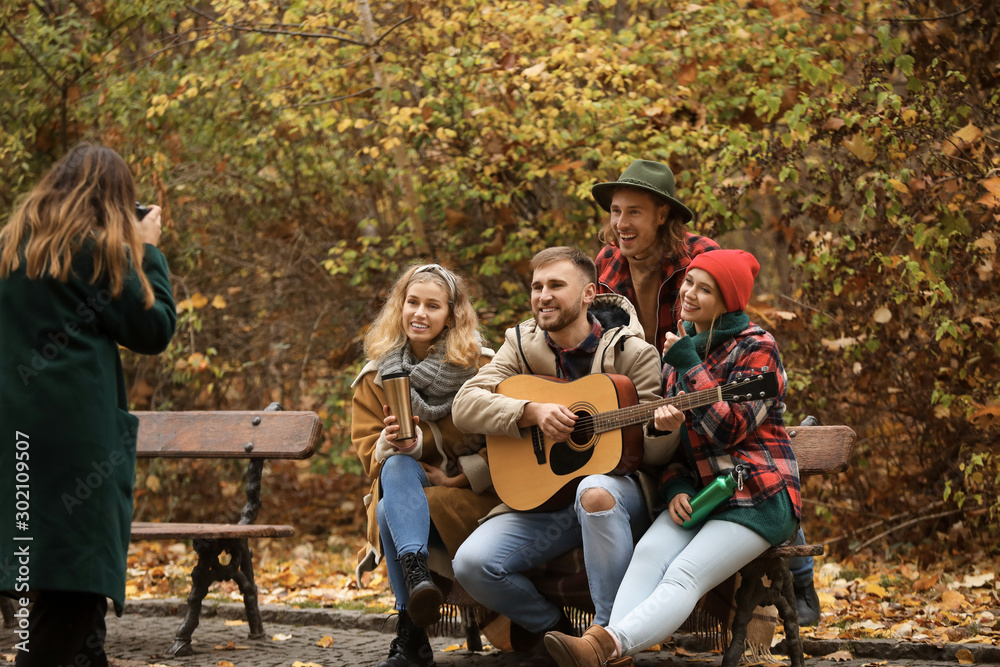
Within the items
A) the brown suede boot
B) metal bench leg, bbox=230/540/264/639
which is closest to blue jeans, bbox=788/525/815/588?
the brown suede boot

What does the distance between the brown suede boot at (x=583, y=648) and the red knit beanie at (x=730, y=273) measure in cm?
133

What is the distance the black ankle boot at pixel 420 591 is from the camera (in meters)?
3.95

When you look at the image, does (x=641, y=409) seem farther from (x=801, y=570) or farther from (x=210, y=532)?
(x=210, y=532)

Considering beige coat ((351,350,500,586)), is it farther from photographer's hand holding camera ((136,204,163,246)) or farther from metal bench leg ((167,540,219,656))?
photographer's hand holding camera ((136,204,163,246))

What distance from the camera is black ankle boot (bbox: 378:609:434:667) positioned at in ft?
14.2

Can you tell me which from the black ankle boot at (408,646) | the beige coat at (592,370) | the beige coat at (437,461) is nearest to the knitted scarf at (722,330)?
the beige coat at (592,370)

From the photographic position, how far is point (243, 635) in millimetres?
5453

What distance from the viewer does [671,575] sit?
3650mm

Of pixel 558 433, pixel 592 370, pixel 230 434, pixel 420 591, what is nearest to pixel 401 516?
pixel 420 591

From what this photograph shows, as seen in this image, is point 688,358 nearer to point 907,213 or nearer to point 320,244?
point 907,213

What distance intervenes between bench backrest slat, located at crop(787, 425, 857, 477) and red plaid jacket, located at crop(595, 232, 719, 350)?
716 millimetres

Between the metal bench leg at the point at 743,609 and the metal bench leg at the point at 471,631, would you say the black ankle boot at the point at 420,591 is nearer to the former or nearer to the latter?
the metal bench leg at the point at 471,631

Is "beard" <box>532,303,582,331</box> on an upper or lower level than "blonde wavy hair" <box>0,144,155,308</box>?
lower

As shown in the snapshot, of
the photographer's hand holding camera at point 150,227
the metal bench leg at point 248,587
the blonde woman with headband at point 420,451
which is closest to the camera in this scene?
the photographer's hand holding camera at point 150,227
